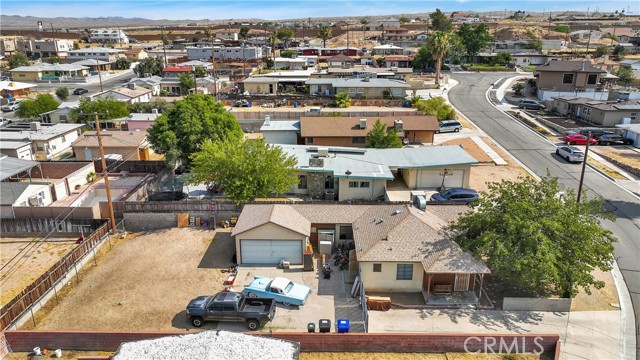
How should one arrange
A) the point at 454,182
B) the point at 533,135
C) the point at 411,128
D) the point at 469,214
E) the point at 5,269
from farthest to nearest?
the point at 533,135 → the point at 411,128 → the point at 454,182 → the point at 5,269 → the point at 469,214

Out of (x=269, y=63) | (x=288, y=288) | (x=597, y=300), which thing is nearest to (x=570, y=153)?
(x=597, y=300)

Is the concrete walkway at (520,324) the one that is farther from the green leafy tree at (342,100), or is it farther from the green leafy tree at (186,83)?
the green leafy tree at (186,83)

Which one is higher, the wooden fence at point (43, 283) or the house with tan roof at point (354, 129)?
the house with tan roof at point (354, 129)

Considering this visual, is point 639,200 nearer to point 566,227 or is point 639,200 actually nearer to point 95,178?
point 566,227

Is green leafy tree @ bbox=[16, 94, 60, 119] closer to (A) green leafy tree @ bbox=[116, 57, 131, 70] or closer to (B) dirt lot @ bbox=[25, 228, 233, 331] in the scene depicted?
(B) dirt lot @ bbox=[25, 228, 233, 331]

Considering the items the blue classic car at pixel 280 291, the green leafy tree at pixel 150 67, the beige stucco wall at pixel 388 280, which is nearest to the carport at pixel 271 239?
the blue classic car at pixel 280 291

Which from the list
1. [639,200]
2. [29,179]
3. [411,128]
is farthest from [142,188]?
[639,200]

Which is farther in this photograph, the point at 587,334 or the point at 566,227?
the point at 566,227
